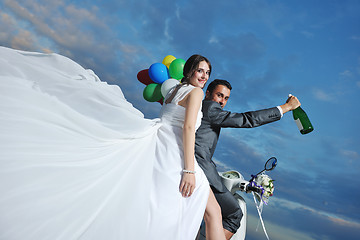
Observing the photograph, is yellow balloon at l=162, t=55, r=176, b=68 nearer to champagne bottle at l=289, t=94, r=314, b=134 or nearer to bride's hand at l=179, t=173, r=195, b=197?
champagne bottle at l=289, t=94, r=314, b=134

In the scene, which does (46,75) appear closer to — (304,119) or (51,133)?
(51,133)

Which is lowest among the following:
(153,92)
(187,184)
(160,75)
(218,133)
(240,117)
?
(187,184)

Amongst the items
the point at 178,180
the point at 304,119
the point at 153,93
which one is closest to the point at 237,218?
the point at 178,180

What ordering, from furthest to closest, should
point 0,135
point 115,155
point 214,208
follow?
1. point 214,208
2. point 115,155
3. point 0,135

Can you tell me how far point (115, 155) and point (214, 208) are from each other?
94cm

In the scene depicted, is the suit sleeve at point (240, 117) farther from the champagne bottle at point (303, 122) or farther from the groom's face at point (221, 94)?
the champagne bottle at point (303, 122)

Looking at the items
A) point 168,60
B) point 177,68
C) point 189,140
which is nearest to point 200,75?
point 189,140

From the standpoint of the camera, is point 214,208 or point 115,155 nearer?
point 115,155

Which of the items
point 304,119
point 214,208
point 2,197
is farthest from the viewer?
point 304,119

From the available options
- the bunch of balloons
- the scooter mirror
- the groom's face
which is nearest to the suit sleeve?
the groom's face

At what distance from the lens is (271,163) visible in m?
2.89

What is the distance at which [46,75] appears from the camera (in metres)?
1.75

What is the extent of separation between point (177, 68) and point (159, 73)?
38 centimetres

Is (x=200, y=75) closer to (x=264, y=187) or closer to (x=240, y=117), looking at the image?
(x=240, y=117)
